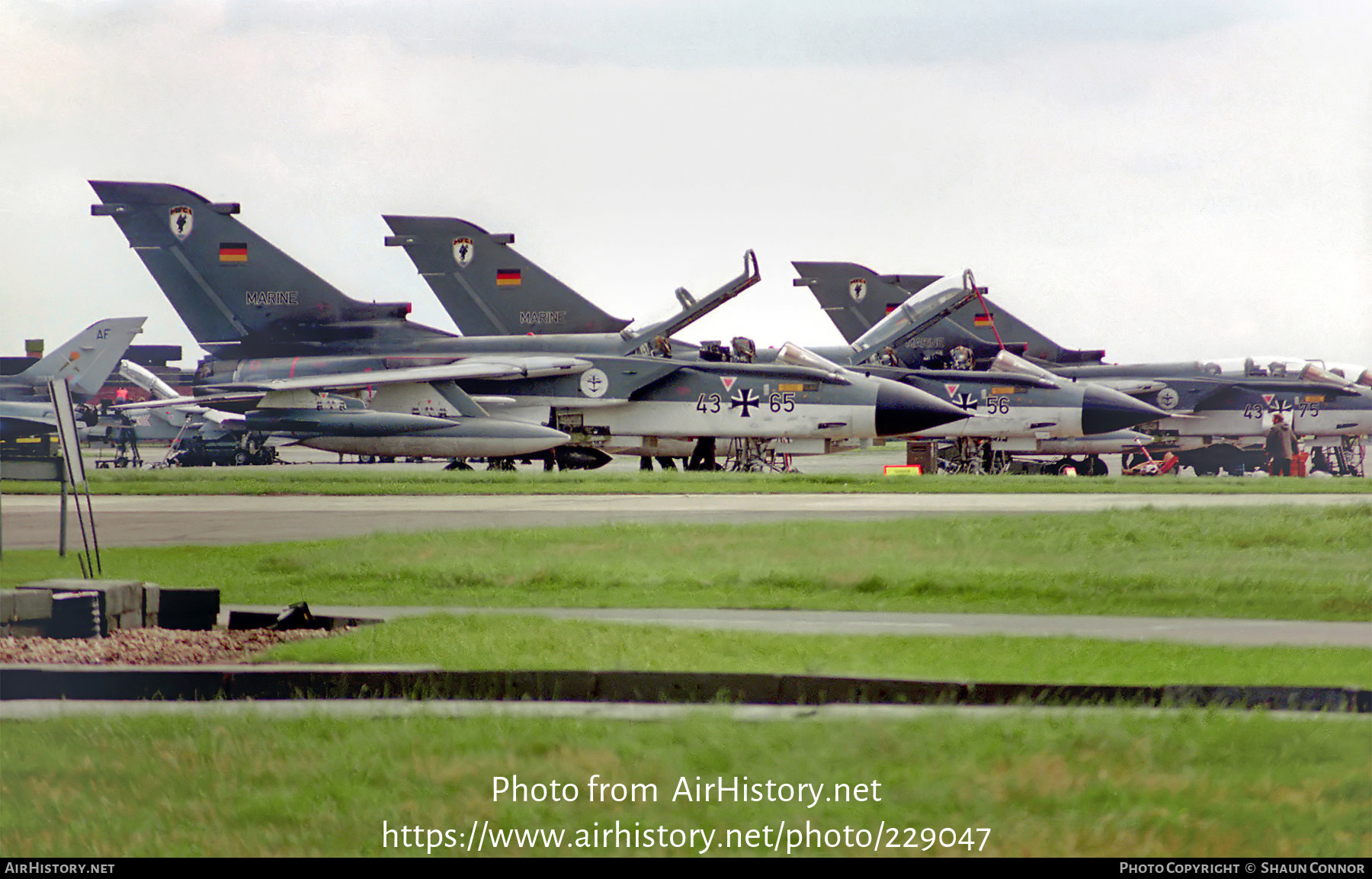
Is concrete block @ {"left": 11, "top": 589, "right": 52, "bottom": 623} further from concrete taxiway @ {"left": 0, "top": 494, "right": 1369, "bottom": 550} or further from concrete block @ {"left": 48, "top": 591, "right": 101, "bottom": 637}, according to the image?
concrete taxiway @ {"left": 0, "top": 494, "right": 1369, "bottom": 550}

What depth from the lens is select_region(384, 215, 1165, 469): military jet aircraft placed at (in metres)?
28.9

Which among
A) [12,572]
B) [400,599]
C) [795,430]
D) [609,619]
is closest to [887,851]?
[609,619]

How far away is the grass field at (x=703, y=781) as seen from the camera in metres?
3.81

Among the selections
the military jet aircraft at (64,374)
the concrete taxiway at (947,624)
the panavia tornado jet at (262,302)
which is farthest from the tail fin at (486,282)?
the concrete taxiway at (947,624)

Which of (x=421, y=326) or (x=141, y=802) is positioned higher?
(x=421, y=326)

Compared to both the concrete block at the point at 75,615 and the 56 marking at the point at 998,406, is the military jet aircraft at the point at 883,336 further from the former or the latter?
the concrete block at the point at 75,615

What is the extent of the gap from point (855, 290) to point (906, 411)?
436 inches

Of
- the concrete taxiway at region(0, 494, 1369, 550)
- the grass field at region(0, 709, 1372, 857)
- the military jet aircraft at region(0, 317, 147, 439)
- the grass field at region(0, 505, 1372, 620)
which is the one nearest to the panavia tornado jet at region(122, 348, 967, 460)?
the military jet aircraft at region(0, 317, 147, 439)

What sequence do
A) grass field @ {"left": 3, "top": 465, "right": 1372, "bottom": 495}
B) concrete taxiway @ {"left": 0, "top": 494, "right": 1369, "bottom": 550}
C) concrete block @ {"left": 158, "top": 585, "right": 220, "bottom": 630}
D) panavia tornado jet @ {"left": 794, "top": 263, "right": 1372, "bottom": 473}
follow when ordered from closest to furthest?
concrete block @ {"left": 158, "top": 585, "right": 220, "bottom": 630} < concrete taxiway @ {"left": 0, "top": 494, "right": 1369, "bottom": 550} < grass field @ {"left": 3, "top": 465, "right": 1372, "bottom": 495} < panavia tornado jet @ {"left": 794, "top": 263, "right": 1372, "bottom": 473}

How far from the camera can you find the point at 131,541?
1108cm

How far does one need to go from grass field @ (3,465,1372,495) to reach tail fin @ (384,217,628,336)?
7.61 meters

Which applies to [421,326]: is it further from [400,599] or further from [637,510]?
[400,599]

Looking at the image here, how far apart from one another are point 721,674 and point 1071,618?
128 inches

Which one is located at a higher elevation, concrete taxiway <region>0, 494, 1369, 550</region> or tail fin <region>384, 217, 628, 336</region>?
tail fin <region>384, 217, 628, 336</region>
